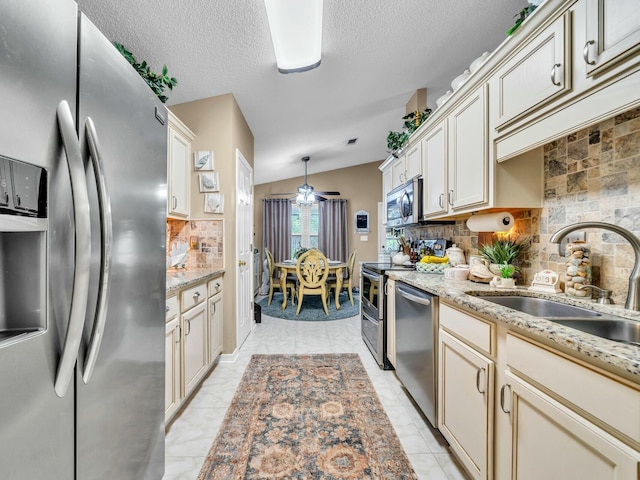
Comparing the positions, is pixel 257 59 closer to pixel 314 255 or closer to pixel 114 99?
pixel 114 99

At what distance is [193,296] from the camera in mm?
1971

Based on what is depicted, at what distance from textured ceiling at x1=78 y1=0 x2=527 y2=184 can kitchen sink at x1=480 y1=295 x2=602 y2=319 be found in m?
1.87

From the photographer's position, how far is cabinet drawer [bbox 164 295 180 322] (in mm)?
1599

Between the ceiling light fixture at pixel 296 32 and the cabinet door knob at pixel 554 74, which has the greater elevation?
the ceiling light fixture at pixel 296 32

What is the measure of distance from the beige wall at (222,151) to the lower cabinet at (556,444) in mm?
2259

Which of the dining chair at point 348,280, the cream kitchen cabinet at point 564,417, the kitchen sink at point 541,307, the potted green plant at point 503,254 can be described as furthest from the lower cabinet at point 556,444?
the dining chair at point 348,280

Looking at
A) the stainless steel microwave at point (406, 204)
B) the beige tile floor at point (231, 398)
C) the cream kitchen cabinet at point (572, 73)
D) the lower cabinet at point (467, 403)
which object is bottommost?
the beige tile floor at point (231, 398)

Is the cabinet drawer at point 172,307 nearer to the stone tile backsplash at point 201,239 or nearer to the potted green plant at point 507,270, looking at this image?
the stone tile backsplash at point 201,239

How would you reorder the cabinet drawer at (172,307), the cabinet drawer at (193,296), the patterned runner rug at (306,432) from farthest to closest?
the cabinet drawer at (193,296)
the cabinet drawer at (172,307)
the patterned runner rug at (306,432)

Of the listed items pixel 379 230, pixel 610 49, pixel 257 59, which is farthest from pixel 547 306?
pixel 379 230

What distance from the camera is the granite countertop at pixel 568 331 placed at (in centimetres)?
64

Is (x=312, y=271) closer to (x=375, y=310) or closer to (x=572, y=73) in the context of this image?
(x=375, y=310)

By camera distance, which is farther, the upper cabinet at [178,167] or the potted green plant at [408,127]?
the potted green plant at [408,127]

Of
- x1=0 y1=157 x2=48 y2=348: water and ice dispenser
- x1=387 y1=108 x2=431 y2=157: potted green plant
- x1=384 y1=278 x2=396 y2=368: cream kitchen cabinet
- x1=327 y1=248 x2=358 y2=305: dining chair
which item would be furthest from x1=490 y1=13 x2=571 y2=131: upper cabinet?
x1=327 y1=248 x2=358 y2=305: dining chair
